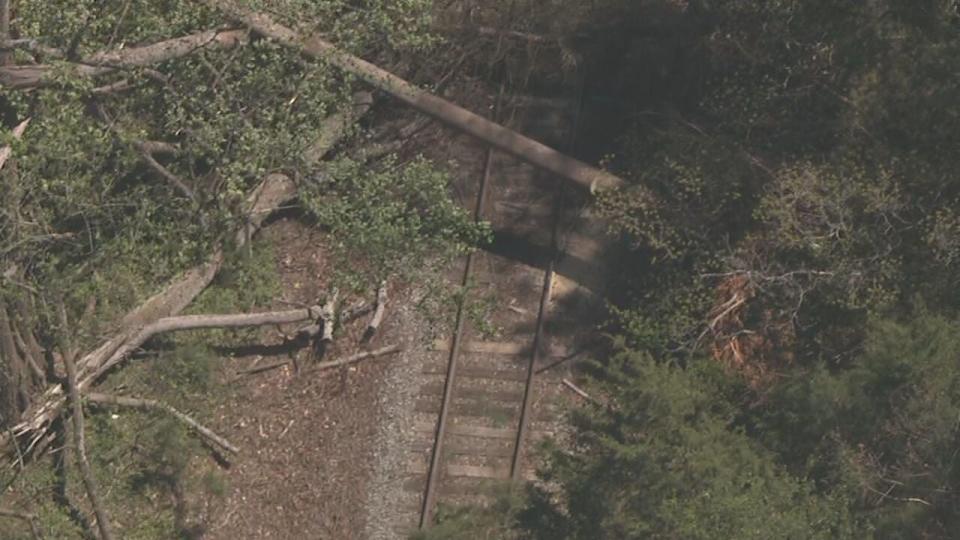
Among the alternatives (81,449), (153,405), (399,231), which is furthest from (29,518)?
(399,231)

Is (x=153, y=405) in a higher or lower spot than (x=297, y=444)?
higher

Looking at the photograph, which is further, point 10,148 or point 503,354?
point 503,354

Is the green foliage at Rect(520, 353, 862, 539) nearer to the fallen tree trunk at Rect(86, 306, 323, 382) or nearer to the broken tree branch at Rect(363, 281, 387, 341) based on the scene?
the broken tree branch at Rect(363, 281, 387, 341)

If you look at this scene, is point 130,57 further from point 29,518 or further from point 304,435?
point 29,518

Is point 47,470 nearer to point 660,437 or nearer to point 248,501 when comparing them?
point 248,501

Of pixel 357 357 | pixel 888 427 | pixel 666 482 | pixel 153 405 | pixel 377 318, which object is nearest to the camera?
pixel 666 482

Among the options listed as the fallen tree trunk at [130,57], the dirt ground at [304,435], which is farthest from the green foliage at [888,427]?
the fallen tree trunk at [130,57]

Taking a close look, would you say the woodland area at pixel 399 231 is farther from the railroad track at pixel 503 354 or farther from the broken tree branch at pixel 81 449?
the railroad track at pixel 503 354

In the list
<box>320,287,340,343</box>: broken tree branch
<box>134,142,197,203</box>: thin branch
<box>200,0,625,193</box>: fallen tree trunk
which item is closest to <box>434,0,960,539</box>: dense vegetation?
<box>200,0,625,193</box>: fallen tree trunk
